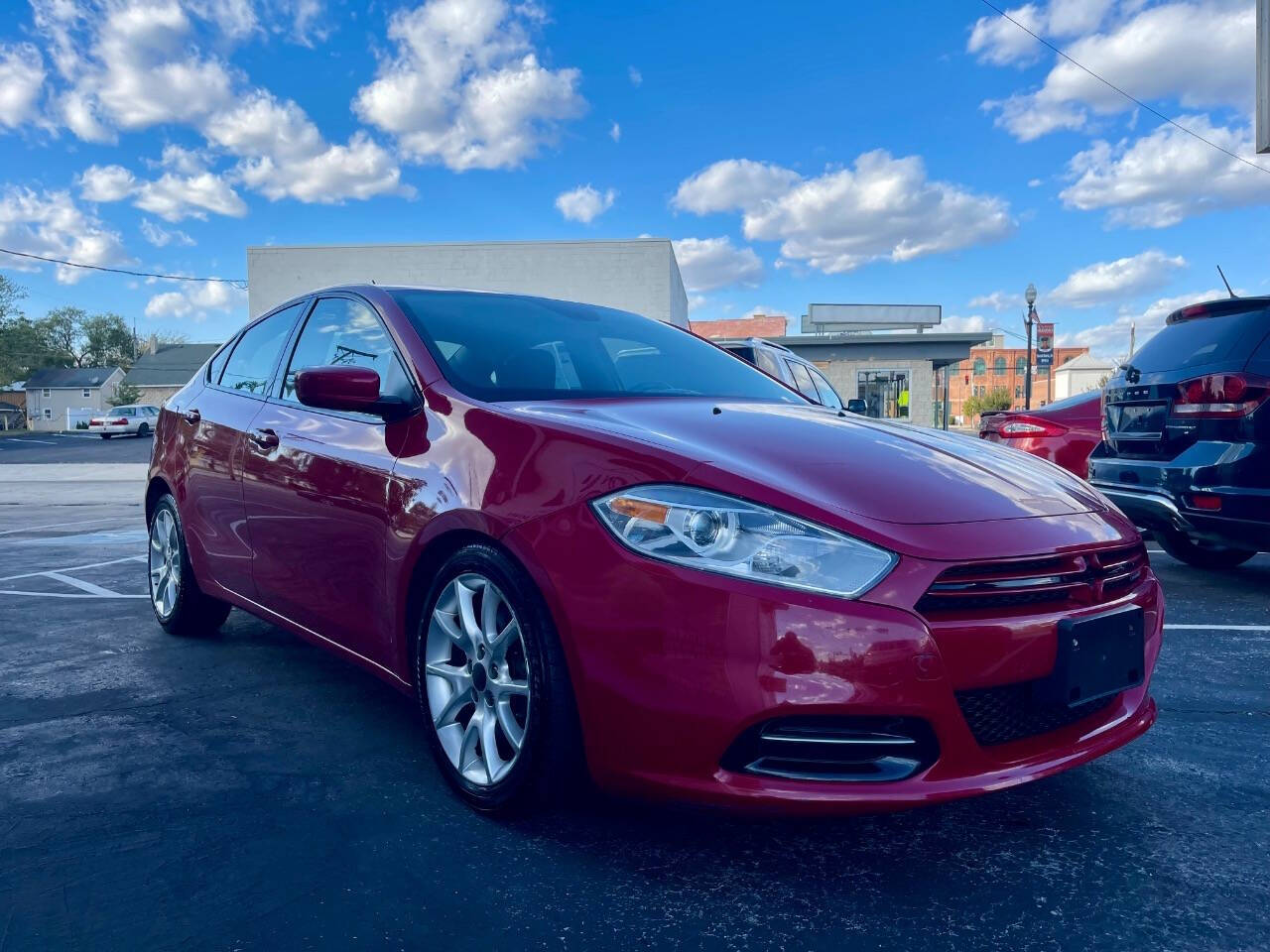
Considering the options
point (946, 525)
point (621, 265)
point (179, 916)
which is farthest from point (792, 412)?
point (621, 265)

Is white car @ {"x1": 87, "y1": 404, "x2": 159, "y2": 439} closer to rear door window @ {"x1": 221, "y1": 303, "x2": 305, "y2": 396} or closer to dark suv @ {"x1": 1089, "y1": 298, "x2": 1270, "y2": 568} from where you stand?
rear door window @ {"x1": 221, "y1": 303, "x2": 305, "y2": 396}

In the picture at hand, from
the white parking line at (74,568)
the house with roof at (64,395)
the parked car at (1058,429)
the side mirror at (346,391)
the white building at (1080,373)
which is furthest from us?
the white building at (1080,373)

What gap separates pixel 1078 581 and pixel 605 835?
128 centimetres

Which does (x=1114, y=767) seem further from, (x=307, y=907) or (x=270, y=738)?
(x=270, y=738)

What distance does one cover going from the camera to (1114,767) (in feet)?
9.37

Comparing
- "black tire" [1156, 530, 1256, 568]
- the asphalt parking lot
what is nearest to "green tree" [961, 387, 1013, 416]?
"black tire" [1156, 530, 1256, 568]

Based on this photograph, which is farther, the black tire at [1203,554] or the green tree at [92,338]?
the green tree at [92,338]

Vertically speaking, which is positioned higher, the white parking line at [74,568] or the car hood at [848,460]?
the car hood at [848,460]

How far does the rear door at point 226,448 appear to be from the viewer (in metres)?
3.79

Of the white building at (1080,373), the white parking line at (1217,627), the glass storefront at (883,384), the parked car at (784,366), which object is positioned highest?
the white building at (1080,373)

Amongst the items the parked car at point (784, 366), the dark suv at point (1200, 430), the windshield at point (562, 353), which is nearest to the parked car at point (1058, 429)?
the parked car at point (784, 366)

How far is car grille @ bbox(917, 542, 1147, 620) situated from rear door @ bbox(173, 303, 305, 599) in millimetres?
2680

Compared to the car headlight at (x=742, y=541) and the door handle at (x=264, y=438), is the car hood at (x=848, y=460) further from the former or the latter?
the door handle at (x=264, y=438)

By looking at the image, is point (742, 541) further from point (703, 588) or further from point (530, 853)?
point (530, 853)
